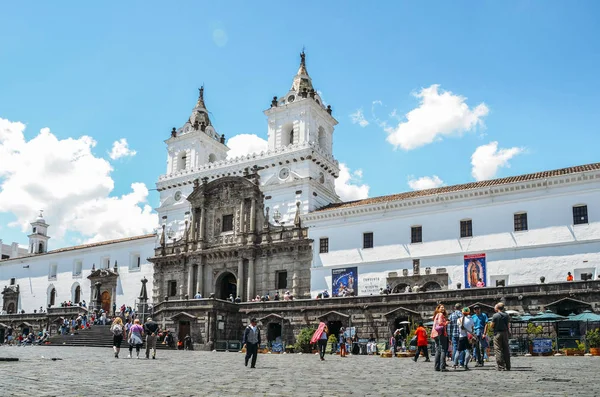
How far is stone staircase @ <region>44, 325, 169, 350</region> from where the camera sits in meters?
39.2

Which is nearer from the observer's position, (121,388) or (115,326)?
(121,388)

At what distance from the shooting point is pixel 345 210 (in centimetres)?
4297

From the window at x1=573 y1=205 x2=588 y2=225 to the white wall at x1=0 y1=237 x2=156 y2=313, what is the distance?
108 ft

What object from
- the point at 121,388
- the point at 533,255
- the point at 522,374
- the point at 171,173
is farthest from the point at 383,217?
the point at 121,388

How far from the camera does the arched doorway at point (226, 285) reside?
4841 cm

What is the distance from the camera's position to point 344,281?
138ft

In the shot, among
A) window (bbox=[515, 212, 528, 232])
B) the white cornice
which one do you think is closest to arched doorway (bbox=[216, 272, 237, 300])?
the white cornice

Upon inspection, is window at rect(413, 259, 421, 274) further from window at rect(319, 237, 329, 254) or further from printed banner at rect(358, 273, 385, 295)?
window at rect(319, 237, 329, 254)

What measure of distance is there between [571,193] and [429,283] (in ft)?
32.1

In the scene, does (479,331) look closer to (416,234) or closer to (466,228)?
(466,228)

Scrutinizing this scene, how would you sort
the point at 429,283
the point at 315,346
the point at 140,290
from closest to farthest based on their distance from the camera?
the point at 315,346 → the point at 429,283 → the point at 140,290

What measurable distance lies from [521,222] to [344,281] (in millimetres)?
11873

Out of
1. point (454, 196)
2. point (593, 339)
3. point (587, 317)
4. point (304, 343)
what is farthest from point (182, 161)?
point (593, 339)

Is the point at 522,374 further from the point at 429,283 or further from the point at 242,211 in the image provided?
the point at 242,211
